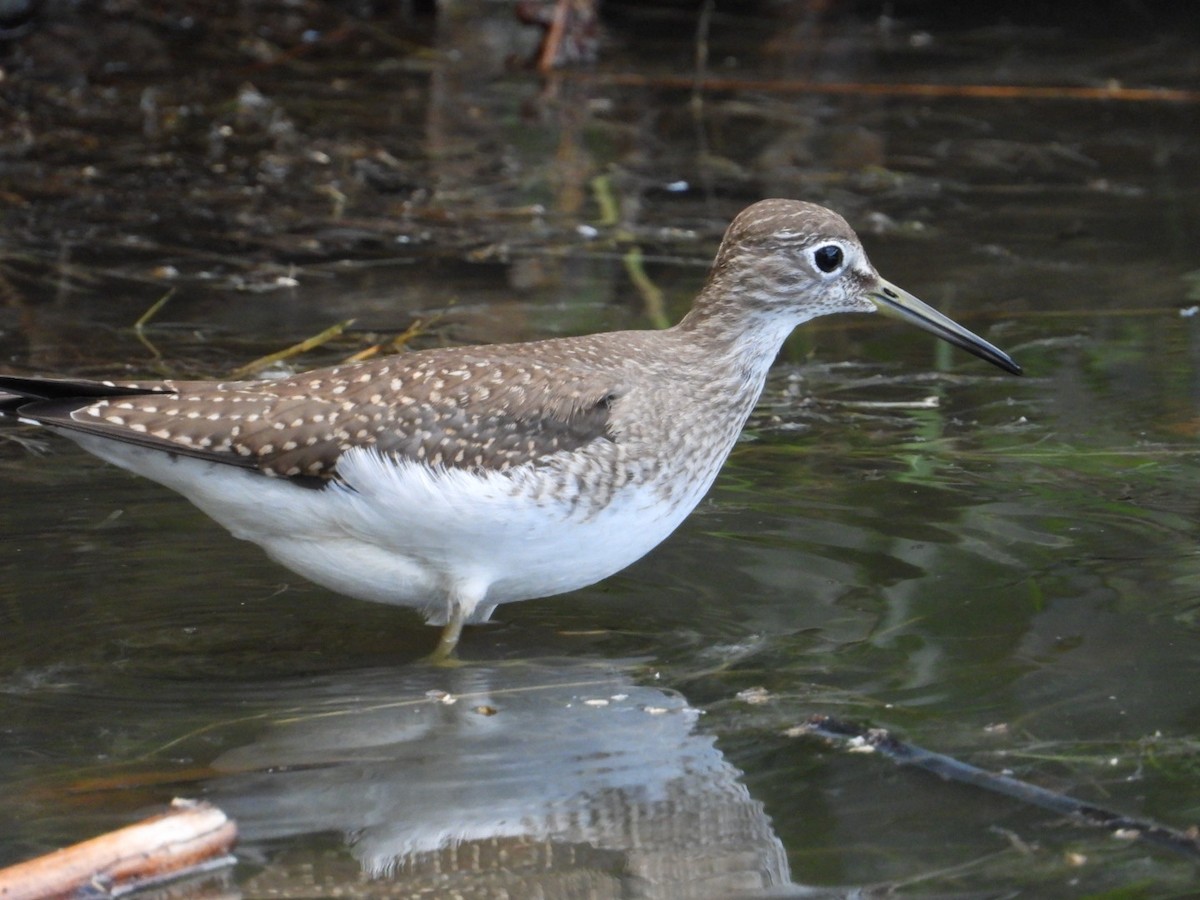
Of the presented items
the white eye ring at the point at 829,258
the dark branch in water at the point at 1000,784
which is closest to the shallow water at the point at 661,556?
the dark branch in water at the point at 1000,784

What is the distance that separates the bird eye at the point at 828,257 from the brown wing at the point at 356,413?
895mm

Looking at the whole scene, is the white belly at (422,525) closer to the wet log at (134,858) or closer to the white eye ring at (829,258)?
the white eye ring at (829,258)

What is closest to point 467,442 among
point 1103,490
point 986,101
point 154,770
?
point 154,770

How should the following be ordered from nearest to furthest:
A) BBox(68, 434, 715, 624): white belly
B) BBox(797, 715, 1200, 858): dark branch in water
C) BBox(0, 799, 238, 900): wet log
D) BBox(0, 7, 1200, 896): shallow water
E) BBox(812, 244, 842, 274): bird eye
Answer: BBox(0, 799, 238, 900): wet log < BBox(797, 715, 1200, 858): dark branch in water < BBox(0, 7, 1200, 896): shallow water < BBox(68, 434, 715, 624): white belly < BBox(812, 244, 842, 274): bird eye

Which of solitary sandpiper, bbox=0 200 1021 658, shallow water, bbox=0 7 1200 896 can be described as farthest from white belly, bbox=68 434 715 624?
shallow water, bbox=0 7 1200 896

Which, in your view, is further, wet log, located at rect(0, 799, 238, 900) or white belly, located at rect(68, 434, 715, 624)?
white belly, located at rect(68, 434, 715, 624)

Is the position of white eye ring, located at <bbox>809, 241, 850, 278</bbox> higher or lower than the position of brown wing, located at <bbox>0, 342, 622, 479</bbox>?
higher

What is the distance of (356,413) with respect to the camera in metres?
5.37

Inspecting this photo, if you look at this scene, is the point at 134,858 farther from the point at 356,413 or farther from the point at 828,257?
the point at 828,257

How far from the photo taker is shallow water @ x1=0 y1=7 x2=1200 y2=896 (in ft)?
13.9

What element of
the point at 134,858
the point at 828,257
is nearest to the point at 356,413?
the point at 828,257

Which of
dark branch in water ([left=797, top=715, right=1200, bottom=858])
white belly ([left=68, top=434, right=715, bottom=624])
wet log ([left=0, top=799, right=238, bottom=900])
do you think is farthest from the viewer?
white belly ([left=68, top=434, right=715, bottom=624])

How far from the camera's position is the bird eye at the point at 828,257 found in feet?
19.4

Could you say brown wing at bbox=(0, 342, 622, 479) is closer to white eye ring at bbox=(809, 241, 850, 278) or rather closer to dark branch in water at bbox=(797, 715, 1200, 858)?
white eye ring at bbox=(809, 241, 850, 278)
